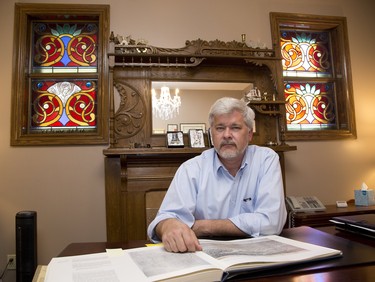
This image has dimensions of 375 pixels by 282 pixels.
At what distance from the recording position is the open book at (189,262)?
591 mm

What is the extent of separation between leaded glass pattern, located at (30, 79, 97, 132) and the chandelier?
579mm

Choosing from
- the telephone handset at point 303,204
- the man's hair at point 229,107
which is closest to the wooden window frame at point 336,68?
the telephone handset at point 303,204

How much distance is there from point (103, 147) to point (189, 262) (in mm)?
2064

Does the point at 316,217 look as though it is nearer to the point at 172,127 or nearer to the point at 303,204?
the point at 303,204

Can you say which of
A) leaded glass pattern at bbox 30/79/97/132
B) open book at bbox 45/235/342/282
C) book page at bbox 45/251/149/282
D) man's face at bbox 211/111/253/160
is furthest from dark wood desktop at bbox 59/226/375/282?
leaded glass pattern at bbox 30/79/97/132

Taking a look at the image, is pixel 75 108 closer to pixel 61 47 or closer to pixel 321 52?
pixel 61 47

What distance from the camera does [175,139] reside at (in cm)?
251

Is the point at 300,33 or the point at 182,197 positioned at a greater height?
the point at 300,33

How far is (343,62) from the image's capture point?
3.04 meters

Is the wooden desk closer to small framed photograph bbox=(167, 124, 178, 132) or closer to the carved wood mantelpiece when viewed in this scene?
the carved wood mantelpiece

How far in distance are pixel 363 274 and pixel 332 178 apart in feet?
8.49

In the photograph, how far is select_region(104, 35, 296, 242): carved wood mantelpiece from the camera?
2432mm

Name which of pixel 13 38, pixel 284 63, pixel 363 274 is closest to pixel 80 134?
pixel 13 38

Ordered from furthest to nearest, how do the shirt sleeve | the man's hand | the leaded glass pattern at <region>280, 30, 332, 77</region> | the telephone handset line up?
the leaded glass pattern at <region>280, 30, 332, 77</region>, the telephone handset, the shirt sleeve, the man's hand
